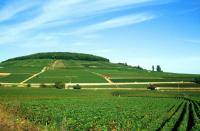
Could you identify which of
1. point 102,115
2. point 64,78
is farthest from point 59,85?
point 102,115

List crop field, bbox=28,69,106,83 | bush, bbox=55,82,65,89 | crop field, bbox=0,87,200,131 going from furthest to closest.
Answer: crop field, bbox=28,69,106,83 → bush, bbox=55,82,65,89 → crop field, bbox=0,87,200,131

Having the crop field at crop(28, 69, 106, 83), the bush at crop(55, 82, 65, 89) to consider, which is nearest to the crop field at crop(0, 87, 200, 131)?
the bush at crop(55, 82, 65, 89)

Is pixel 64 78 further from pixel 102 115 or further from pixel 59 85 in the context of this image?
pixel 102 115

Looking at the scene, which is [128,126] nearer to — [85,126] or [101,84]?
[85,126]

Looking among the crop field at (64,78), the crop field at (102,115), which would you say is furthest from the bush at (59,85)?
the crop field at (102,115)

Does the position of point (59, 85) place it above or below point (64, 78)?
below

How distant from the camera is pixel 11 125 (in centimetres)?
1970

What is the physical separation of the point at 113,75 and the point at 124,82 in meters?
18.6

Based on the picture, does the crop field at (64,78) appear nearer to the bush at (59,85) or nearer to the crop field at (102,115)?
the bush at (59,85)

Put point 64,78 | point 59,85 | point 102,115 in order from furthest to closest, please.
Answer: point 64,78
point 59,85
point 102,115

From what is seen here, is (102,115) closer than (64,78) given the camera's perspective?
Yes

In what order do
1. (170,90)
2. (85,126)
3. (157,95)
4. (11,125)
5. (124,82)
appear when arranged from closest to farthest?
1. (11,125)
2. (85,126)
3. (157,95)
4. (170,90)
5. (124,82)

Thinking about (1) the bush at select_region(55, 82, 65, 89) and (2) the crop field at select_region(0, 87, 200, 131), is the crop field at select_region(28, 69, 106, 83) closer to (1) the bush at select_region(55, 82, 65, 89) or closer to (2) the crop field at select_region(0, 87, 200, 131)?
(1) the bush at select_region(55, 82, 65, 89)

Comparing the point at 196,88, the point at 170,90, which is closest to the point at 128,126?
the point at 170,90
